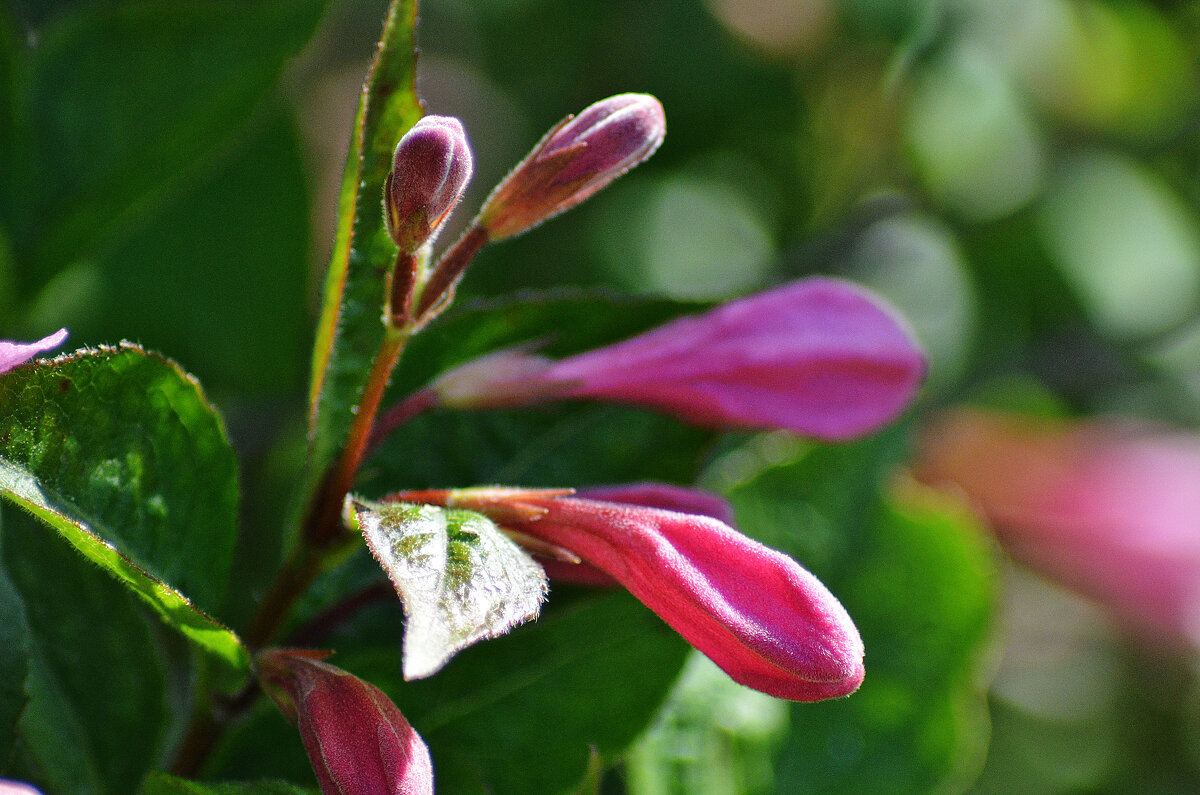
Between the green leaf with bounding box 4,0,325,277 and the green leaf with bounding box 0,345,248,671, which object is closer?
the green leaf with bounding box 0,345,248,671

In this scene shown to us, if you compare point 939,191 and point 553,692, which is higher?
point 553,692

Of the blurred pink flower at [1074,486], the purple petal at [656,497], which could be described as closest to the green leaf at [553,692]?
the purple petal at [656,497]

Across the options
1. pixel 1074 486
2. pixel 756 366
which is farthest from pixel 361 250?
pixel 1074 486

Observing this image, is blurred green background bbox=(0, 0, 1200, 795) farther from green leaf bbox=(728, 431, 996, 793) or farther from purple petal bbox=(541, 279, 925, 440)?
purple petal bbox=(541, 279, 925, 440)

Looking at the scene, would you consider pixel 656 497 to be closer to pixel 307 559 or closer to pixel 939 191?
pixel 307 559

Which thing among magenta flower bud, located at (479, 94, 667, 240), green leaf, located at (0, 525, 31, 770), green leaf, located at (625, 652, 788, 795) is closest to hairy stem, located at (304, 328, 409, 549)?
magenta flower bud, located at (479, 94, 667, 240)
